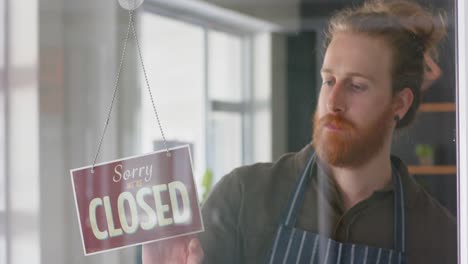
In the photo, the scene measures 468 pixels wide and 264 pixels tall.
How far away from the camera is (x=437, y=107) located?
2.68ft

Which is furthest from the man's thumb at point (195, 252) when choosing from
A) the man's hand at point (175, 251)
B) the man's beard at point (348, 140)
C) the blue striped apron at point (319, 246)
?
the man's beard at point (348, 140)

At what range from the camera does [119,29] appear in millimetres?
945

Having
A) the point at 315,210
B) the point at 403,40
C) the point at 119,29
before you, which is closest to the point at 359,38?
the point at 403,40

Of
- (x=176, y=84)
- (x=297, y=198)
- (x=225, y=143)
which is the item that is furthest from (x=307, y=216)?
(x=176, y=84)

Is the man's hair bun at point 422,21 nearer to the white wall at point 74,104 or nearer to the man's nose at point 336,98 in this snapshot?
the man's nose at point 336,98

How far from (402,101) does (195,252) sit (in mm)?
335

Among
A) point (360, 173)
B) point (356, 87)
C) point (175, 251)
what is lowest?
point (175, 251)

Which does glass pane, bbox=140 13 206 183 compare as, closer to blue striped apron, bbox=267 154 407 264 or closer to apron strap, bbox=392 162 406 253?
blue striped apron, bbox=267 154 407 264

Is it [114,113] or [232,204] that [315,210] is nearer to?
Result: [232,204]

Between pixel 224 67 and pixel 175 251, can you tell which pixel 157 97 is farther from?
pixel 175 251

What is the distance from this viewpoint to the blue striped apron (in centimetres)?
83

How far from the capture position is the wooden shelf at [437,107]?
816mm

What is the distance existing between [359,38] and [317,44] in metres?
0.05

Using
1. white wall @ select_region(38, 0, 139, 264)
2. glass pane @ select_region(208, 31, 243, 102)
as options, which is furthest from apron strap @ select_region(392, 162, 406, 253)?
white wall @ select_region(38, 0, 139, 264)
